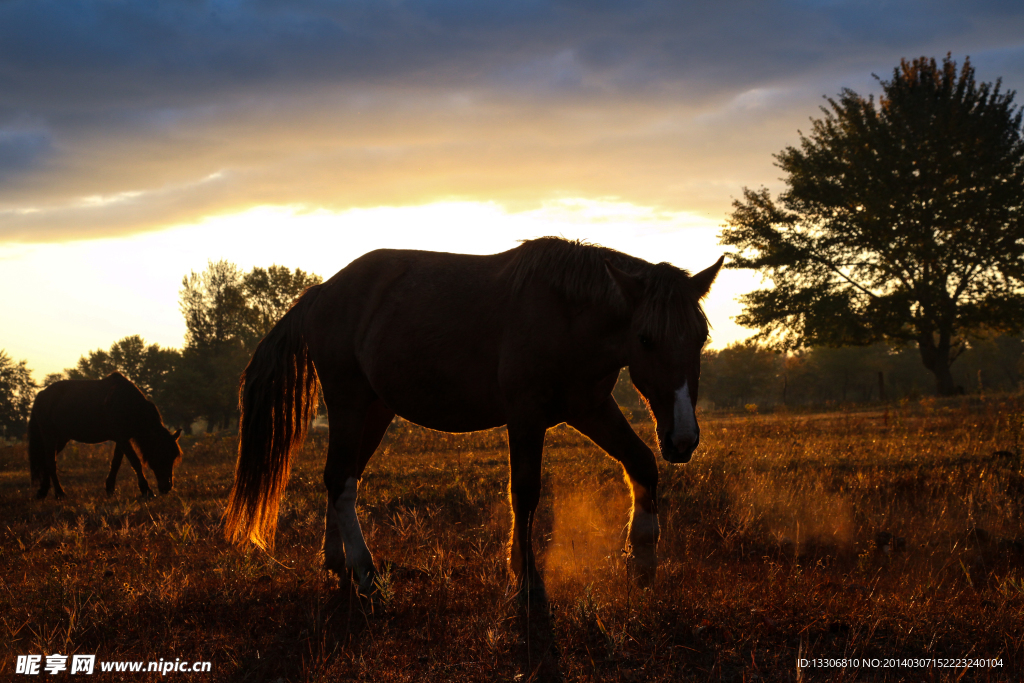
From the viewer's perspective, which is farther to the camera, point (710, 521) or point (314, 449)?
point (314, 449)

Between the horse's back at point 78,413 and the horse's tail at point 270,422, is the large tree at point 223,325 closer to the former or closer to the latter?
the horse's back at point 78,413

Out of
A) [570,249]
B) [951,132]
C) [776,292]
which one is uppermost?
[951,132]

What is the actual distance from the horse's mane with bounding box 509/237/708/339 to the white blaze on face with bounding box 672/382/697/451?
1.17 ft

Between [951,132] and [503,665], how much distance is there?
30.8 meters

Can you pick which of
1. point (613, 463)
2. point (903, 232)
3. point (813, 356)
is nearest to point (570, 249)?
point (613, 463)

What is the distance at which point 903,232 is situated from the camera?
1040 inches

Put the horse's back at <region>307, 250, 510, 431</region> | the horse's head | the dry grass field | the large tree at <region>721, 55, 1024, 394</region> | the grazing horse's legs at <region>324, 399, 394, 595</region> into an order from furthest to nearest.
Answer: the large tree at <region>721, 55, 1024, 394</region> < the horse's head < the grazing horse's legs at <region>324, 399, 394, 595</region> < the horse's back at <region>307, 250, 510, 431</region> < the dry grass field

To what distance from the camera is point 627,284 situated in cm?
358

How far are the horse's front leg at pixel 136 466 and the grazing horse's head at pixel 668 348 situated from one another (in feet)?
32.5

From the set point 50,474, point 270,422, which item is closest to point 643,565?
point 270,422

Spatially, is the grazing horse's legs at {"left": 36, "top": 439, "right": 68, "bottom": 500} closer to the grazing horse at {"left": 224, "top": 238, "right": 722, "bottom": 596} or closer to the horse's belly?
the grazing horse at {"left": 224, "top": 238, "right": 722, "bottom": 596}

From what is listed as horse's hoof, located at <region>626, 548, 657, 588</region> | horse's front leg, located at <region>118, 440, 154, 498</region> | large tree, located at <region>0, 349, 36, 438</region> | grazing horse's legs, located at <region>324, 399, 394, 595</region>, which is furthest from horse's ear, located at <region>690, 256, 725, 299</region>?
large tree, located at <region>0, 349, 36, 438</region>

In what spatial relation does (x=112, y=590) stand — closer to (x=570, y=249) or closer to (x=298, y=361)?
(x=298, y=361)

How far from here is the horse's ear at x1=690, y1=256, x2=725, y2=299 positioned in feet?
12.3
